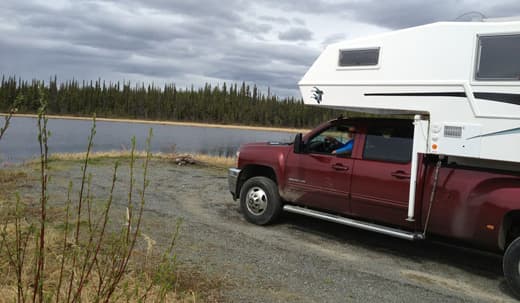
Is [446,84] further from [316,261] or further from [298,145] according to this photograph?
[316,261]

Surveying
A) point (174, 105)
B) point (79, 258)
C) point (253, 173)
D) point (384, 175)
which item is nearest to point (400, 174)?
point (384, 175)

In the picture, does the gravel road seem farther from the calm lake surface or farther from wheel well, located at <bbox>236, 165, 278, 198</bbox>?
Result: the calm lake surface

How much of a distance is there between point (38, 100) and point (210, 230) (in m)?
5.21

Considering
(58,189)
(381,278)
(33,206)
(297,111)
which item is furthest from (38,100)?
(297,111)

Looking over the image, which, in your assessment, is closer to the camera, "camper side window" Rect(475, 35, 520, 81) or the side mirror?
"camper side window" Rect(475, 35, 520, 81)

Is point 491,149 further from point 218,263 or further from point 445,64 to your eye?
point 218,263

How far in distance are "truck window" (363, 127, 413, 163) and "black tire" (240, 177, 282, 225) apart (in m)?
1.81

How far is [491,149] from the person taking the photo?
214 inches

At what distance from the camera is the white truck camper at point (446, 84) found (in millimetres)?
5395

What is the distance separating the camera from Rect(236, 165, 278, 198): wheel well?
8.19m

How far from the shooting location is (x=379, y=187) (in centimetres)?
646

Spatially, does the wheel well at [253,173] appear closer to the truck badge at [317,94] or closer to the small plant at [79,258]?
the truck badge at [317,94]

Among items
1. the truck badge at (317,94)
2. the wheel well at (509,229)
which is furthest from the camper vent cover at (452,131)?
the truck badge at (317,94)

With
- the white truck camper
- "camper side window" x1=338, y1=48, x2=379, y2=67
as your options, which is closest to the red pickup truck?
the white truck camper
